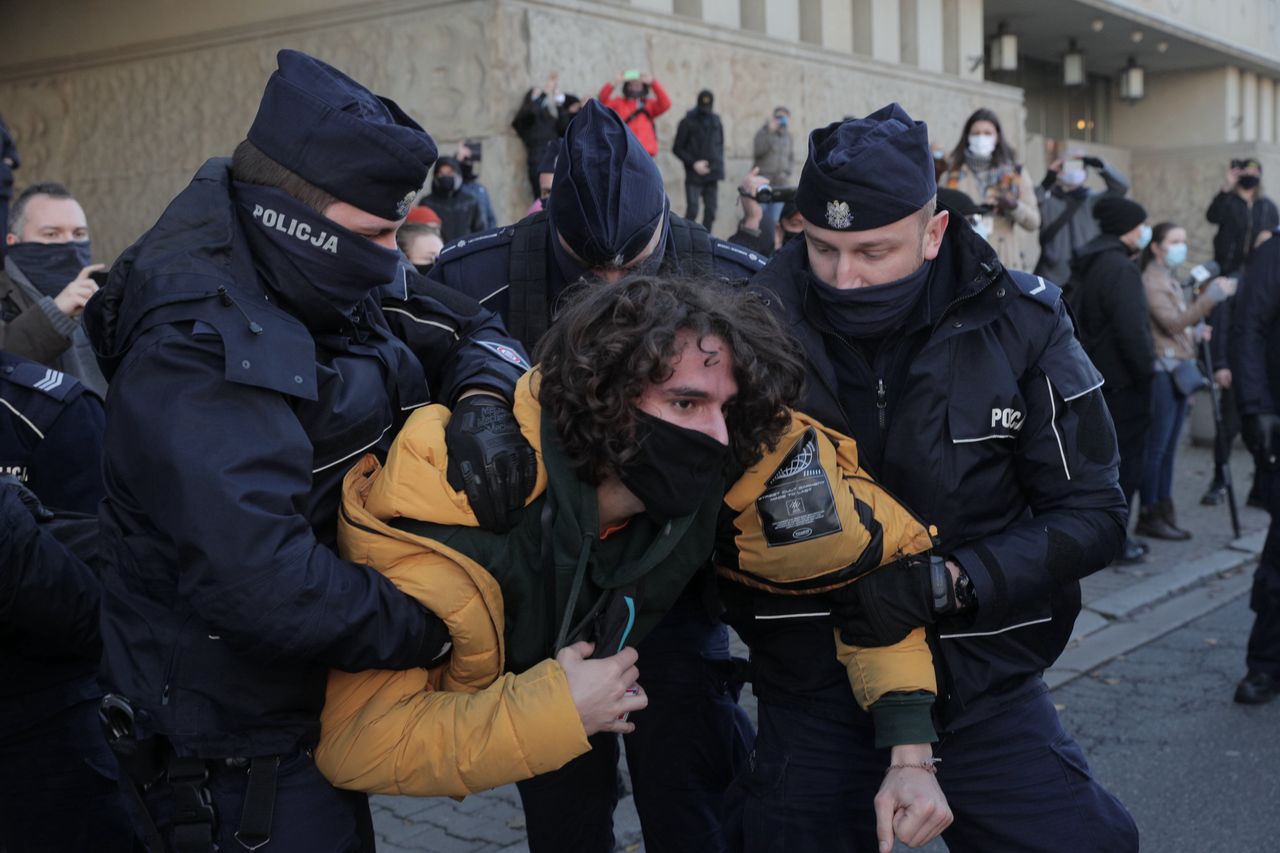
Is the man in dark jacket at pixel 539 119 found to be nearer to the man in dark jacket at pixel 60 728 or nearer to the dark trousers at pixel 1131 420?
the dark trousers at pixel 1131 420

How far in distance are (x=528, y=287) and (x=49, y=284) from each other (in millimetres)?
2515

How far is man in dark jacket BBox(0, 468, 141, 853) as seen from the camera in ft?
9.76

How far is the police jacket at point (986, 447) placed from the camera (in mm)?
2598

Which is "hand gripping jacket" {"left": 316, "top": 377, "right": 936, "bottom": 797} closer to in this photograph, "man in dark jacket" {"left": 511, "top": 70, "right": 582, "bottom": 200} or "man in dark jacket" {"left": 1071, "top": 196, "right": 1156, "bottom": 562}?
"man in dark jacket" {"left": 1071, "top": 196, "right": 1156, "bottom": 562}

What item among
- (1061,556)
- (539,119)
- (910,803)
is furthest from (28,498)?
(539,119)

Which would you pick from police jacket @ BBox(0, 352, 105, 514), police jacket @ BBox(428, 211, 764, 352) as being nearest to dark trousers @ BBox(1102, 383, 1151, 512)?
police jacket @ BBox(428, 211, 764, 352)

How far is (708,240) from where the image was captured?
3695 millimetres

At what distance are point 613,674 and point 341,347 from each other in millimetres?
733

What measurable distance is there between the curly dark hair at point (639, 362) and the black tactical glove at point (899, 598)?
1.14ft

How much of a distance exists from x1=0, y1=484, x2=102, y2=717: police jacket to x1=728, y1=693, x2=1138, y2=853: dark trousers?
1.50 m

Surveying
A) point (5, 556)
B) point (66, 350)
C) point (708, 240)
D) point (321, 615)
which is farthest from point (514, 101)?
point (321, 615)

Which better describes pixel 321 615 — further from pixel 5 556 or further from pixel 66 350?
pixel 66 350

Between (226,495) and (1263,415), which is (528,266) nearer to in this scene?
(226,495)

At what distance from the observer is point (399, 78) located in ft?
38.3
